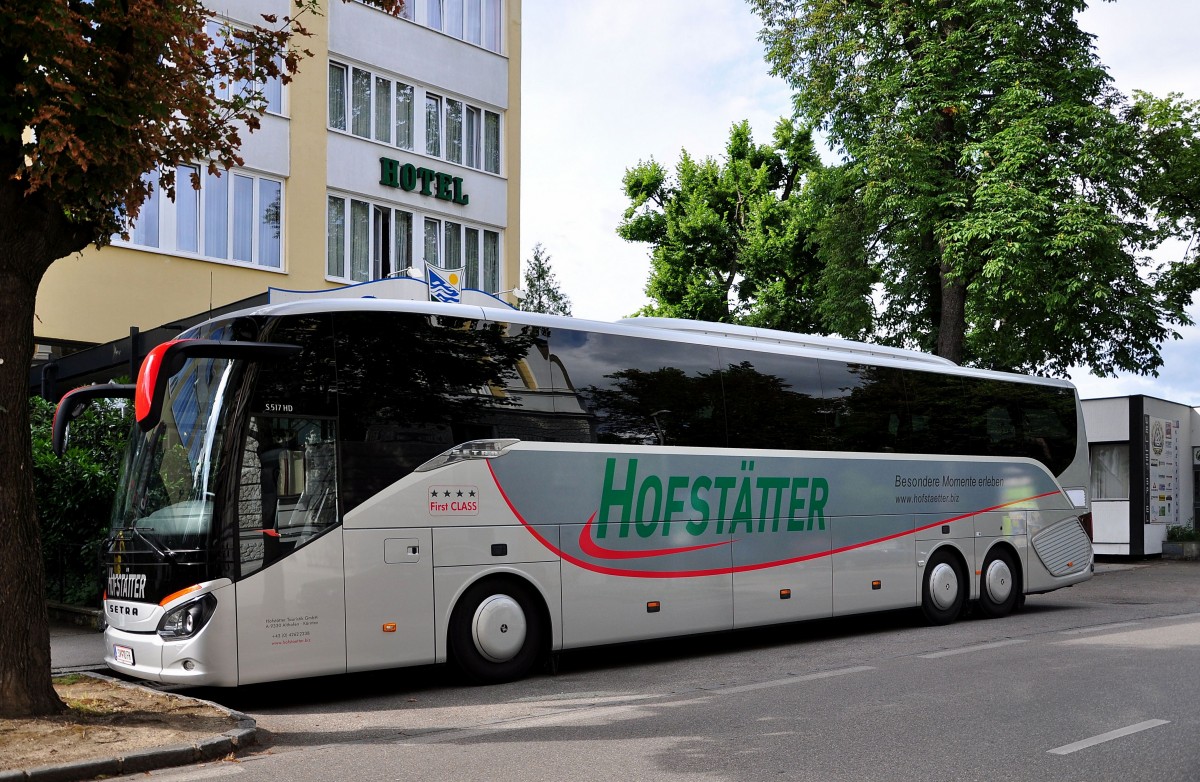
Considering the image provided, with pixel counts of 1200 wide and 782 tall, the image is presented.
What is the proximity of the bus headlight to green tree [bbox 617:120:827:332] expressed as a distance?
36.3 meters

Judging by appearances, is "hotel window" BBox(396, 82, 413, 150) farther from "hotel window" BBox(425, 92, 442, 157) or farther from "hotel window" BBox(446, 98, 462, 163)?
"hotel window" BBox(446, 98, 462, 163)

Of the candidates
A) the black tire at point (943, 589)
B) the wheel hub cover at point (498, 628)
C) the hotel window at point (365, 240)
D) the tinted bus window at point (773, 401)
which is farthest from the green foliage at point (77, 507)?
the black tire at point (943, 589)

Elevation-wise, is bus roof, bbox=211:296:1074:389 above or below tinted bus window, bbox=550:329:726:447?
above

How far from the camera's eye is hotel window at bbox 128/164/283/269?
21500 mm

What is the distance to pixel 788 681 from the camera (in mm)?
10812

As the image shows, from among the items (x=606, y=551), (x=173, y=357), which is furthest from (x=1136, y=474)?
(x=173, y=357)

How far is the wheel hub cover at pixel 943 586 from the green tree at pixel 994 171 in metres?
10.0

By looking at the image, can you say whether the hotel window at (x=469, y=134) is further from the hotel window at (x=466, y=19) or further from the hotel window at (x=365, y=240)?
the hotel window at (x=365, y=240)

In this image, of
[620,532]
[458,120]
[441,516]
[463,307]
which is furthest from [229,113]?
[458,120]

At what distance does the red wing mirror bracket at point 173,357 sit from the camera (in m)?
8.45

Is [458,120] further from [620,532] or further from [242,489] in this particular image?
[242,489]

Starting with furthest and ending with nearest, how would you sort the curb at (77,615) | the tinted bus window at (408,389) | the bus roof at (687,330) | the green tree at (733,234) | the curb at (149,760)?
the green tree at (733,234) < the curb at (77,615) < the bus roof at (687,330) < the tinted bus window at (408,389) < the curb at (149,760)

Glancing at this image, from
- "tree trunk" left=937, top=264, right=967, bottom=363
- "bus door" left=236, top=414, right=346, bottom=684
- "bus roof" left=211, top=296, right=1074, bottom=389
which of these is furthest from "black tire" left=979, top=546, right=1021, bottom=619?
"bus door" left=236, top=414, right=346, bottom=684

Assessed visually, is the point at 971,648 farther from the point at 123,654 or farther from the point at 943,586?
the point at 123,654
